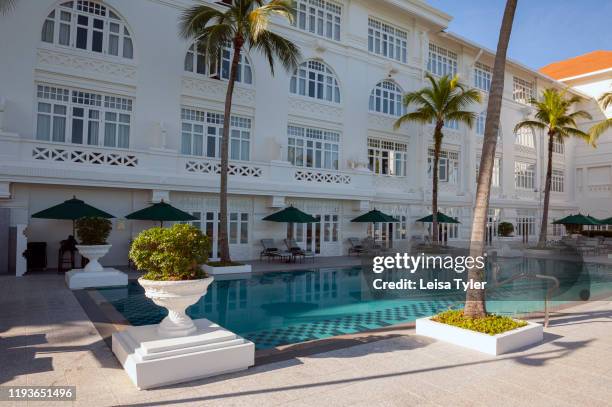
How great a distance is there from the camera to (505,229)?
2933 centimetres

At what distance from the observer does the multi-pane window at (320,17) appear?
Result: 2125 cm

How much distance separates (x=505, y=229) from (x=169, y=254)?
93.4 feet

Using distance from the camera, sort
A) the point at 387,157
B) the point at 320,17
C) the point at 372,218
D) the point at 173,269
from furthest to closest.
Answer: the point at 387,157 < the point at 320,17 < the point at 372,218 < the point at 173,269

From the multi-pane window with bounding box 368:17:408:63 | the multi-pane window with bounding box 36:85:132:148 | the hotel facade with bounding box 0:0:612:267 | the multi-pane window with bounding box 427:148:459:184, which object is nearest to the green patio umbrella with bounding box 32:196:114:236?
the hotel facade with bounding box 0:0:612:267

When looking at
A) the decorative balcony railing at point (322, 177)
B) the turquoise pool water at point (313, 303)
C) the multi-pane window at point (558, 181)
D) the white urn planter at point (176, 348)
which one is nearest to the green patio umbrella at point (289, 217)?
the decorative balcony railing at point (322, 177)

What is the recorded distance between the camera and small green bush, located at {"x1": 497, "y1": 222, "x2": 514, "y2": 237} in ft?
96.2

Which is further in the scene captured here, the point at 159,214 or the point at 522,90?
the point at 522,90

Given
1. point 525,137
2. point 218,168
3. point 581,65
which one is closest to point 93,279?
point 218,168

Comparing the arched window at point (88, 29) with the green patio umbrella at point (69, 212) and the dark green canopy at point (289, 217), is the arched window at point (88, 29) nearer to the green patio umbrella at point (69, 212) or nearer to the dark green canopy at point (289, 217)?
the green patio umbrella at point (69, 212)

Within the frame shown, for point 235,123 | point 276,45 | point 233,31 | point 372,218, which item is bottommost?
point 372,218

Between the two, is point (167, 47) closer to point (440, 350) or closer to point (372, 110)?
point (372, 110)

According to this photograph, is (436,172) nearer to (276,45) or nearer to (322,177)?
(322,177)

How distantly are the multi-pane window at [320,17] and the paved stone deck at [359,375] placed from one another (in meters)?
18.0

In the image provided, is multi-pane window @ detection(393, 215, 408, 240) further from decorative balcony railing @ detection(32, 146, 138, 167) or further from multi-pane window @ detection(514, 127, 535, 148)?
decorative balcony railing @ detection(32, 146, 138, 167)
